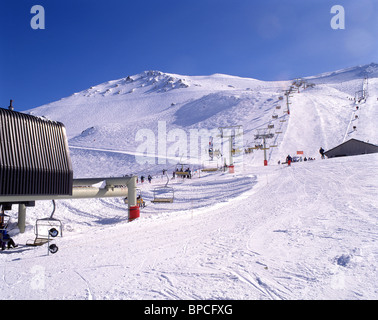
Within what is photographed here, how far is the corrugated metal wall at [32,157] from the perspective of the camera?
28.0 feet

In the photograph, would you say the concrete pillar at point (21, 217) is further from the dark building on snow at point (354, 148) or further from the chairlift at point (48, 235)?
the dark building on snow at point (354, 148)

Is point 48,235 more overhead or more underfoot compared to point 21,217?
more overhead

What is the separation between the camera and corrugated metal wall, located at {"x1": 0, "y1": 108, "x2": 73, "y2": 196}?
28.0ft

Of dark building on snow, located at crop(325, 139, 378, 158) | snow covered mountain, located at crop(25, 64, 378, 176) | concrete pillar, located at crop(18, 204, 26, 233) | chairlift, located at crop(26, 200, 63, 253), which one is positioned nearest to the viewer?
chairlift, located at crop(26, 200, 63, 253)

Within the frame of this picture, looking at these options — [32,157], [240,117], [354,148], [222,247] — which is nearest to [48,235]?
[32,157]

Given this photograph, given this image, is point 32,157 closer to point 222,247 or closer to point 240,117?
point 222,247

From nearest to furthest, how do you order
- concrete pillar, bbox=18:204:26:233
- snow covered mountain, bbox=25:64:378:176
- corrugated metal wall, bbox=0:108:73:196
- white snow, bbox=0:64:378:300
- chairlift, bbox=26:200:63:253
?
white snow, bbox=0:64:378:300, chairlift, bbox=26:200:63:253, corrugated metal wall, bbox=0:108:73:196, concrete pillar, bbox=18:204:26:233, snow covered mountain, bbox=25:64:378:176

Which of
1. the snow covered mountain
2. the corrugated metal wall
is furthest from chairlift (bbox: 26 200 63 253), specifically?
the snow covered mountain

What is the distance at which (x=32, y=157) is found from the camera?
9.34 meters

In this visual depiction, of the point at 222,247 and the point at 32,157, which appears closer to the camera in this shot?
the point at 222,247

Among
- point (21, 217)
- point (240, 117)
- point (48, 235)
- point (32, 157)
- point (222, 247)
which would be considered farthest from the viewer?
point (240, 117)

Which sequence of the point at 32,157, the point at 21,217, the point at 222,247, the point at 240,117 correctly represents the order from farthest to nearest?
1. the point at 240,117
2. the point at 21,217
3. the point at 32,157
4. the point at 222,247

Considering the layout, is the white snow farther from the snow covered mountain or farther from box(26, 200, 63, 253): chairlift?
the snow covered mountain

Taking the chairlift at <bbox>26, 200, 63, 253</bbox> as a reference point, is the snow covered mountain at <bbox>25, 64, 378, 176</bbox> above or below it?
above
